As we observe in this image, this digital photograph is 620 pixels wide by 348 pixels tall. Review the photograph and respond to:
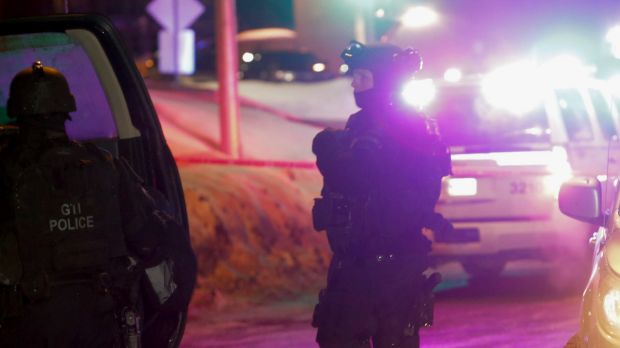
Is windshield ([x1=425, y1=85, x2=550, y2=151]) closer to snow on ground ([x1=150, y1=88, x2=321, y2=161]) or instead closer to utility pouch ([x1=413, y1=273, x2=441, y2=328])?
utility pouch ([x1=413, y1=273, x2=441, y2=328])

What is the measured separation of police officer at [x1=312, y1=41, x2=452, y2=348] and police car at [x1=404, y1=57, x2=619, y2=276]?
514 cm

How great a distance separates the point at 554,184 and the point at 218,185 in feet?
13.7

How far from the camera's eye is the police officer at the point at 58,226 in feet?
17.3

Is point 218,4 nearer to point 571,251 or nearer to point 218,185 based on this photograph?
point 218,185

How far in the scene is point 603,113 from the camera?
12.9 metres

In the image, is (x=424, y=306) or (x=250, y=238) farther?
(x=250, y=238)

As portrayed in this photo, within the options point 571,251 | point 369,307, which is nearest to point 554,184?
point 571,251

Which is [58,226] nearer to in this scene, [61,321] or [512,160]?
[61,321]

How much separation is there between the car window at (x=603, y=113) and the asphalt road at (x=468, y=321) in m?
1.35

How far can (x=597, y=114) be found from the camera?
507 inches

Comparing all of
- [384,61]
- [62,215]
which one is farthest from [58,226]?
[384,61]

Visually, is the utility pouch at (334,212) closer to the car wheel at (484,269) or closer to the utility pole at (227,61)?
the car wheel at (484,269)

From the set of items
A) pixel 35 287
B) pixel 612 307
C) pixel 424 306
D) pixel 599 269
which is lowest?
pixel 424 306

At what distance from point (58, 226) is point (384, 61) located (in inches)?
73.7
